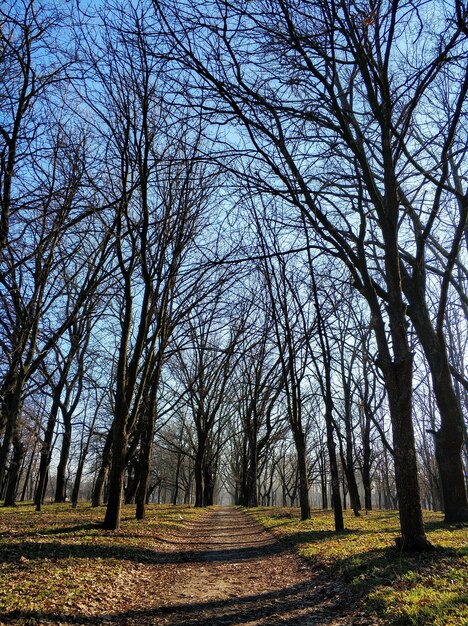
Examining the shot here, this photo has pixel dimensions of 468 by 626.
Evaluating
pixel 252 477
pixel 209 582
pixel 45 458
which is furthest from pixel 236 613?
pixel 252 477

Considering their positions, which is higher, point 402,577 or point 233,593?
point 402,577

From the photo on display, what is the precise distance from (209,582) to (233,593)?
0.78 meters

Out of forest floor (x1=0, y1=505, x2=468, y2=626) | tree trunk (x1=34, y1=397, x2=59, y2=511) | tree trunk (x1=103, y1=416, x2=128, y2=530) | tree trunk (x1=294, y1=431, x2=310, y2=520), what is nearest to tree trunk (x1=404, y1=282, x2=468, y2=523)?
forest floor (x1=0, y1=505, x2=468, y2=626)

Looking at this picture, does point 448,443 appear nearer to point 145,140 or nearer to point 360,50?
point 360,50

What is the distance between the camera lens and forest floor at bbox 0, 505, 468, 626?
4.44 meters

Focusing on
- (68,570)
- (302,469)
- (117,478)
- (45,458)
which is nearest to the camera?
(68,570)

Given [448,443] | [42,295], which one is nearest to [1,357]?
[42,295]

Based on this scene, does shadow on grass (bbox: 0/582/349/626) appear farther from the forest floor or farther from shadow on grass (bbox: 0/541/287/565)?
shadow on grass (bbox: 0/541/287/565)

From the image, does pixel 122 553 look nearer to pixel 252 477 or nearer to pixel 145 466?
pixel 145 466

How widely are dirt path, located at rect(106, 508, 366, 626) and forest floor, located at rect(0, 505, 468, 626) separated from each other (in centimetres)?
1

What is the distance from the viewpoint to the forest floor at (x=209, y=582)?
14.6 ft

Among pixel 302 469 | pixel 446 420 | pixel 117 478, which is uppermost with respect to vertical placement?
pixel 446 420

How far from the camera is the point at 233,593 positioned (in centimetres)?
570

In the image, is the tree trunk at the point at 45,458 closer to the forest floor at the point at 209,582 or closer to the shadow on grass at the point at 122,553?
the forest floor at the point at 209,582
